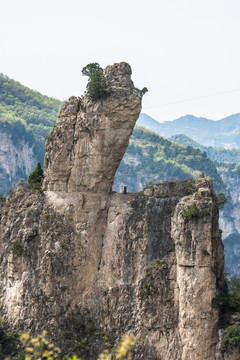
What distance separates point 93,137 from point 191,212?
8646 mm

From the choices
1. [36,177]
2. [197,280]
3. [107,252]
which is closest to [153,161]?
[36,177]

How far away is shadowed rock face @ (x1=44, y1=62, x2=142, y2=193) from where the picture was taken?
40344mm

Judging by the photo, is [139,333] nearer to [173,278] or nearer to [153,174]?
[173,278]

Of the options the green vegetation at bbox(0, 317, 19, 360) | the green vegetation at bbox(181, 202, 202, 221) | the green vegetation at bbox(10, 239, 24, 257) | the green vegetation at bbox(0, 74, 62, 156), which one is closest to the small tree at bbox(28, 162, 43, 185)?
the green vegetation at bbox(10, 239, 24, 257)

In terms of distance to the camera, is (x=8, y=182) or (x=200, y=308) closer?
(x=200, y=308)

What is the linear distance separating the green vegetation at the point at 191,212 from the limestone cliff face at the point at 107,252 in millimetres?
70

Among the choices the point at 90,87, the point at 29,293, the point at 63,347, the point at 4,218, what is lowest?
the point at 63,347

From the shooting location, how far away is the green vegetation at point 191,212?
120 feet

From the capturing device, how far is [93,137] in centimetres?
4072

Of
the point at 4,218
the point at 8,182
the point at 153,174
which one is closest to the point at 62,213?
the point at 4,218

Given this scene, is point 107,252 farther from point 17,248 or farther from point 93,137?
Result: point 93,137

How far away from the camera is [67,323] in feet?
128

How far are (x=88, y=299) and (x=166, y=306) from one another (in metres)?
5.52

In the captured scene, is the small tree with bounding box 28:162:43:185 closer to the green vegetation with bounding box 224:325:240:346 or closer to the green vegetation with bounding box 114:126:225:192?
the green vegetation with bounding box 224:325:240:346
